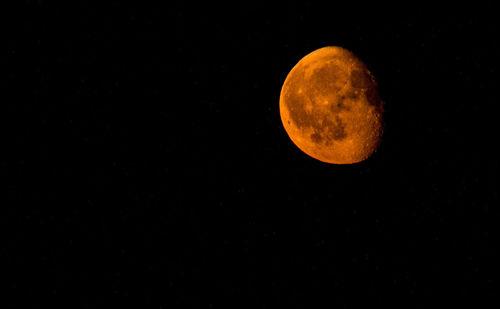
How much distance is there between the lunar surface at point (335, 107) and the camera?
2.57m

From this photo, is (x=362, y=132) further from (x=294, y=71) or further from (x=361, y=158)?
(x=294, y=71)

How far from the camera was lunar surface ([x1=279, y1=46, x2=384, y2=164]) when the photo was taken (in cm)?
257

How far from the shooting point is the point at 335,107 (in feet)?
8.41

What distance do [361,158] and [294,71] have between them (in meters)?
0.93

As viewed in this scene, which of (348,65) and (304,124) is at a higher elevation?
(348,65)

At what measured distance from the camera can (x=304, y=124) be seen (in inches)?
108

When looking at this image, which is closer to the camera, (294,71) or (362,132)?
(362,132)

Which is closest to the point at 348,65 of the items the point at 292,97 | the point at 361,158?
the point at 292,97

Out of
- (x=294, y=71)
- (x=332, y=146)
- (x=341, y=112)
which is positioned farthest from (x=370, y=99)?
(x=294, y=71)

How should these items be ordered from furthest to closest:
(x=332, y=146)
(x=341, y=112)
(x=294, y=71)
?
(x=294, y=71) < (x=332, y=146) < (x=341, y=112)

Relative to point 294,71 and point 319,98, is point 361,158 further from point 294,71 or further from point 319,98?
point 294,71

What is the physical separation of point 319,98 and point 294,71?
1.61 feet

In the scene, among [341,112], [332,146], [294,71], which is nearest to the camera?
[341,112]

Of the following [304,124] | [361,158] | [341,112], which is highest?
[341,112]
